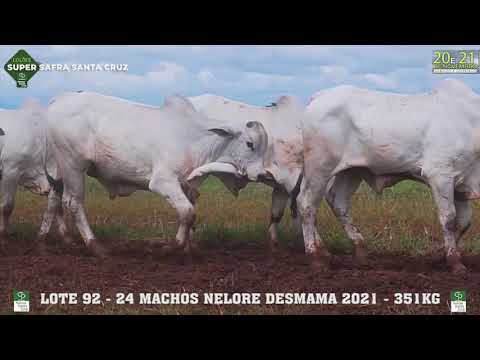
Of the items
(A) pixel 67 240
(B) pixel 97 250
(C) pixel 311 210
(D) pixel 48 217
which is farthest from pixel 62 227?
(C) pixel 311 210

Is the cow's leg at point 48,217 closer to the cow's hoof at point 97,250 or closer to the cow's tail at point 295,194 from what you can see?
the cow's hoof at point 97,250

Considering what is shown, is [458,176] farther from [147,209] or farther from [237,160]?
[147,209]

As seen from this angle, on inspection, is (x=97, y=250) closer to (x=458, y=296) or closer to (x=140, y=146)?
(x=140, y=146)

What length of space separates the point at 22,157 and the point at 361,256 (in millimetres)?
3979

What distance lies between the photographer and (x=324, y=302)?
7.46m

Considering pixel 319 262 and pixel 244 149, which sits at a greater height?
pixel 244 149

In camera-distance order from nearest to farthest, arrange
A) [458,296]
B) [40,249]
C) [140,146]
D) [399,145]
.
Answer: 1. [458,296]
2. [399,145]
3. [140,146]
4. [40,249]

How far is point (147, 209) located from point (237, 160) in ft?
7.61

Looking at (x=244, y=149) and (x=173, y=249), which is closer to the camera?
(x=173, y=249)

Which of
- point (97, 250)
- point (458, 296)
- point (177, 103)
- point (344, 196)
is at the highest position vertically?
point (177, 103)

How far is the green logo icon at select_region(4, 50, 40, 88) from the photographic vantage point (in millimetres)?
8156

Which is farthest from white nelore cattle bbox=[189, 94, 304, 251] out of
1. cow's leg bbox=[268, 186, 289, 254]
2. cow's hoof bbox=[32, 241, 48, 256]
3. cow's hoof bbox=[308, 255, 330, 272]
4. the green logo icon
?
the green logo icon

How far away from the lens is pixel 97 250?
9.34 metres

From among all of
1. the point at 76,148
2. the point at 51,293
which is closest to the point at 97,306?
the point at 51,293
